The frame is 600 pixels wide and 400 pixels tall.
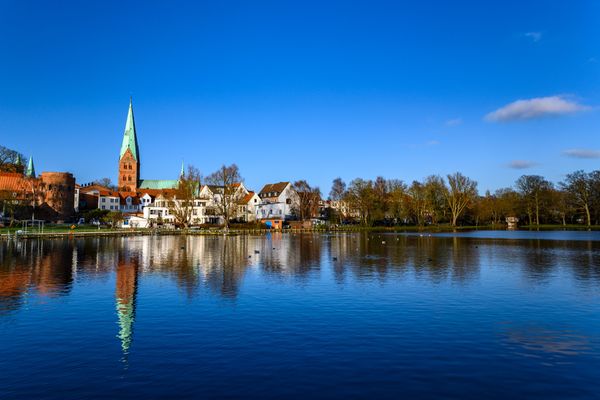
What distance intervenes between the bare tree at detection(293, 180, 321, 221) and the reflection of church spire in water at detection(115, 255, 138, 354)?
263 ft

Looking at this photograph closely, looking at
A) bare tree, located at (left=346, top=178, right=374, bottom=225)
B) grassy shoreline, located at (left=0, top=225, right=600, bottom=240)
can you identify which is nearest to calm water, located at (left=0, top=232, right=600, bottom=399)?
grassy shoreline, located at (left=0, top=225, right=600, bottom=240)

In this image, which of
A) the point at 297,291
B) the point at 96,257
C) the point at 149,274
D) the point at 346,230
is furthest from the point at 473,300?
the point at 346,230

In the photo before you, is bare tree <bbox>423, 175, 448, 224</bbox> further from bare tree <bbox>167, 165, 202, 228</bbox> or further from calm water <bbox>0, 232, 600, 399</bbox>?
calm water <bbox>0, 232, 600, 399</bbox>

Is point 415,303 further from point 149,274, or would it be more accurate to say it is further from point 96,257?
point 96,257

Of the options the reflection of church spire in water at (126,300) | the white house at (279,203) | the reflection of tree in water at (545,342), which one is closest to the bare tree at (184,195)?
the white house at (279,203)

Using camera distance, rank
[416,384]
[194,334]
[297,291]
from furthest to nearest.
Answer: [297,291] → [194,334] → [416,384]

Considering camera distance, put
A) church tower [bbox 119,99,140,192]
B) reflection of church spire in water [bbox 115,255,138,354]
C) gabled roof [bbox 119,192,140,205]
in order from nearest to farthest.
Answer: reflection of church spire in water [bbox 115,255,138,354], gabled roof [bbox 119,192,140,205], church tower [bbox 119,99,140,192]

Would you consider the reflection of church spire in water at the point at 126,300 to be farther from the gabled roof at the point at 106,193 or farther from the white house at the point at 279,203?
the gabled roof at the point at 106,193

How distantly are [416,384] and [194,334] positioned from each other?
716 cm

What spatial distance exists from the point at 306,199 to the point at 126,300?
304 feet

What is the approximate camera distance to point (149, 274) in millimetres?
27797

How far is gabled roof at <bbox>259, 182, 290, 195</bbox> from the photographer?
114500 millimetres

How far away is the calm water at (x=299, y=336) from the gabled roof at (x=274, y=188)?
87630 mm

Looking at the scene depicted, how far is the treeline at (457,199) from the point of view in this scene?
106000 mm
